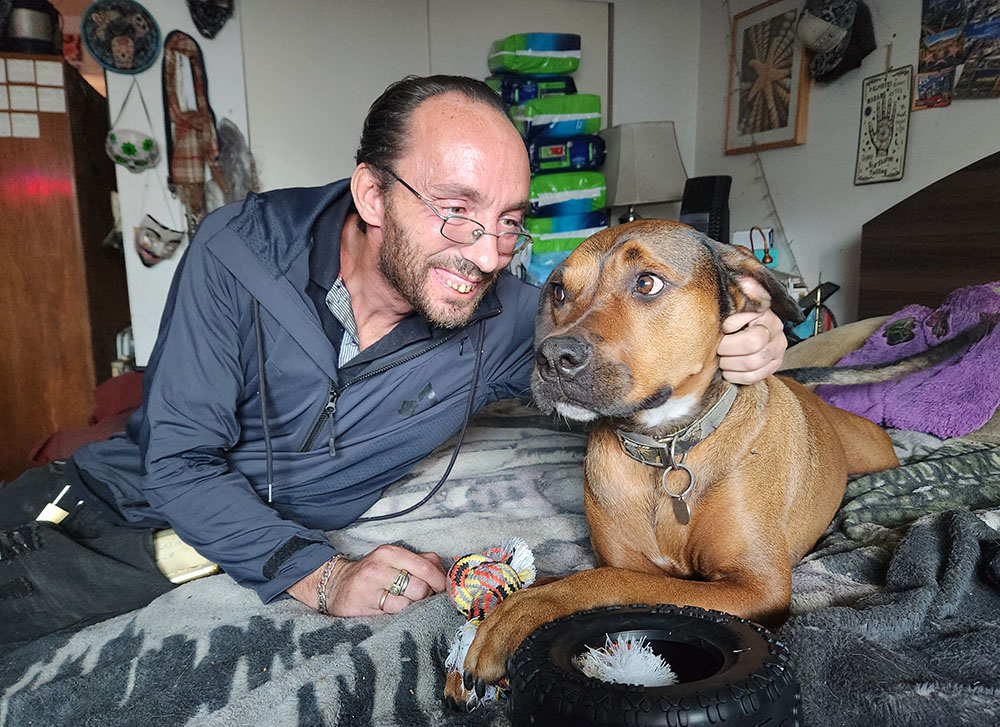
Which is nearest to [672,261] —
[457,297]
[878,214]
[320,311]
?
[457,297]

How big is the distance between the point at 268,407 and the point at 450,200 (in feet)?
2.47

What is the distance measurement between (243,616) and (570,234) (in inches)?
176

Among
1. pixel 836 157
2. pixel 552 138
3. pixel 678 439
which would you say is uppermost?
pixel 552 138

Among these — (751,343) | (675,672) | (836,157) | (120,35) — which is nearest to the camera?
(675,672)

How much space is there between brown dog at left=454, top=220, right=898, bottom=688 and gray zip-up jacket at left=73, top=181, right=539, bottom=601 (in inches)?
19.9

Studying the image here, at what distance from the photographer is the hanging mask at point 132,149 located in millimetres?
4945

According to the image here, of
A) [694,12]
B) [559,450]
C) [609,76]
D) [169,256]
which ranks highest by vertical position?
[694,12]

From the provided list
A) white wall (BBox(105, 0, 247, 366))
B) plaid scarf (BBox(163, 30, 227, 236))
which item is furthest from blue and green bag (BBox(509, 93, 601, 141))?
plaid scarf (BBox(163, 30, 227, 236))

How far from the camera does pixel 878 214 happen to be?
4.07m

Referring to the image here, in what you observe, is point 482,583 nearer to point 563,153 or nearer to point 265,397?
point 265,397

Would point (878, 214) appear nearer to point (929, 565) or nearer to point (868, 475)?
point (868, 475)

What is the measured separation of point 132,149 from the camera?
16.3 feet

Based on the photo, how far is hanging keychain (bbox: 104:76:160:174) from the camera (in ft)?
16.2

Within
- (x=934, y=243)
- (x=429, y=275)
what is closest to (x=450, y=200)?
(x=429, y=275)
